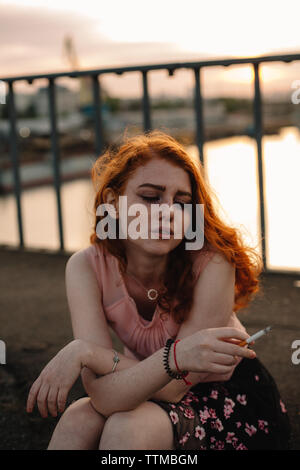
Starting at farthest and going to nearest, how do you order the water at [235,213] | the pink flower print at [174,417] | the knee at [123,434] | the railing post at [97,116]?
the water at [235,213], the railing post at [97,116], the pink flower print at [174,417], the knee at [123,434]

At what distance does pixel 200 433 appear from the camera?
6.07 feet

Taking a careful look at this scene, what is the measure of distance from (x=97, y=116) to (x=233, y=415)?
8.78 ft

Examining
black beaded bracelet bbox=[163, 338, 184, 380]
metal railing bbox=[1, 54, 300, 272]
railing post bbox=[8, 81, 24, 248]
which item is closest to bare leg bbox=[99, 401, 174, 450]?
black beaded bracelet bbox=[163, 338, 184, 380]

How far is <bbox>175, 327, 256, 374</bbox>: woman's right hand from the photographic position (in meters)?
1.71

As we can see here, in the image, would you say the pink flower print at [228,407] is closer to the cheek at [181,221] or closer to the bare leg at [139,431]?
the bare leg at [139,431]

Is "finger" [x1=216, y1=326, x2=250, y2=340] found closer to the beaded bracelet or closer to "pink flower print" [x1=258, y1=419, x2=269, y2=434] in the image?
the beaded bracelet

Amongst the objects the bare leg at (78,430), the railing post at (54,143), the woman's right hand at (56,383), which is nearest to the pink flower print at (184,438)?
the bare leg at (78,430)

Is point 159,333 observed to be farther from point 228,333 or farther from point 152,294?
point 228,333

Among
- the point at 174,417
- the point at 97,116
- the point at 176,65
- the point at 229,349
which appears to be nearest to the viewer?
the point at 229,349

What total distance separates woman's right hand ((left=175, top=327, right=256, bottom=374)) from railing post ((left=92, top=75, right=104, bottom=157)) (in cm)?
270

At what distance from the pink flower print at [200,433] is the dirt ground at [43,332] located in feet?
1.21

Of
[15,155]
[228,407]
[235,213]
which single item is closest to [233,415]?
[228,407]

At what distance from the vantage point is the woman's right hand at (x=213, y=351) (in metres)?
1.71

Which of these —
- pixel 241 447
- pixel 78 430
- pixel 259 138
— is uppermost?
pixel 259 138
